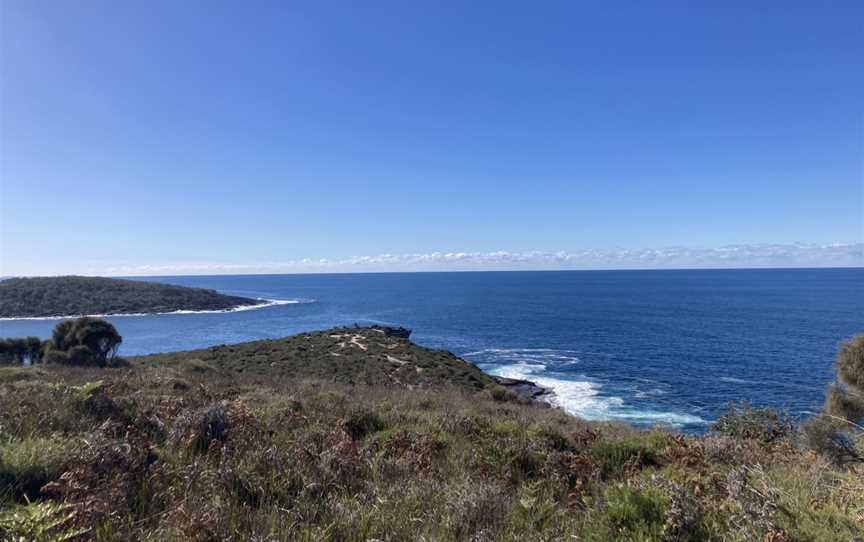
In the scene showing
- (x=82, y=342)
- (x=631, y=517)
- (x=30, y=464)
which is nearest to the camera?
(x=631, y=517)

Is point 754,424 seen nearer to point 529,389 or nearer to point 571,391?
point 571,391

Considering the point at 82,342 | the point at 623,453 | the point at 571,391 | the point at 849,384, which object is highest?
the point at 623,453

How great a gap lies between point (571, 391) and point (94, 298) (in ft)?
411

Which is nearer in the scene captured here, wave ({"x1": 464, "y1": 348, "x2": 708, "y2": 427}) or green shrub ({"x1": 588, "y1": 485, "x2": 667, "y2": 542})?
green shrub ({"x1": 588, "y1": 485, "x2": 667, "y2": 542})

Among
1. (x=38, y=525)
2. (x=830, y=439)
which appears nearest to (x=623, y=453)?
(x=38, y=525)

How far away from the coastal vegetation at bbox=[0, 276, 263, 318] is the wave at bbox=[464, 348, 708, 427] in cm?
9179

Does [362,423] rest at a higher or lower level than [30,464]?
lower

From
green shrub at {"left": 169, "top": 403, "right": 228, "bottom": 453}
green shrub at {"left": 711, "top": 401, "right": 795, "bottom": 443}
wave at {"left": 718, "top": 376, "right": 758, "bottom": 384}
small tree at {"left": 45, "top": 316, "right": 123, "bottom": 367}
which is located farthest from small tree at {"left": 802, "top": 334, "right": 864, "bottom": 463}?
small tree at {"left": 45, "top": 316, "right": 123, "bottom": 367}

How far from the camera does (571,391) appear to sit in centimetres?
3491

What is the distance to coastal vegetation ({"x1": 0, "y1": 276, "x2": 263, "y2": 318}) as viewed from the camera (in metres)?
101

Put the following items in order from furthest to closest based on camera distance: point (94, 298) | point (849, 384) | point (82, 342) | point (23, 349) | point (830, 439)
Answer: point (94, 298) < point (23, 349) < point (82, 342) < point (849, 384) < point (830, 439)

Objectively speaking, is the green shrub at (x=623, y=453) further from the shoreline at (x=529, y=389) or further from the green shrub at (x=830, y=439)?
the shoreline at (x=529, y=389)

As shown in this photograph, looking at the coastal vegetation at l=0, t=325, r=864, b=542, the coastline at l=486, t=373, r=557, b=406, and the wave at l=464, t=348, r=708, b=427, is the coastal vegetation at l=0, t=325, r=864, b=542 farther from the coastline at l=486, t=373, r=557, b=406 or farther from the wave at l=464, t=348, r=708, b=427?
the coastline at l=486, t=373, r=557, b=406

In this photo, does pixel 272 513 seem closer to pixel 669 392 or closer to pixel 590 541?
pixel 590 541
